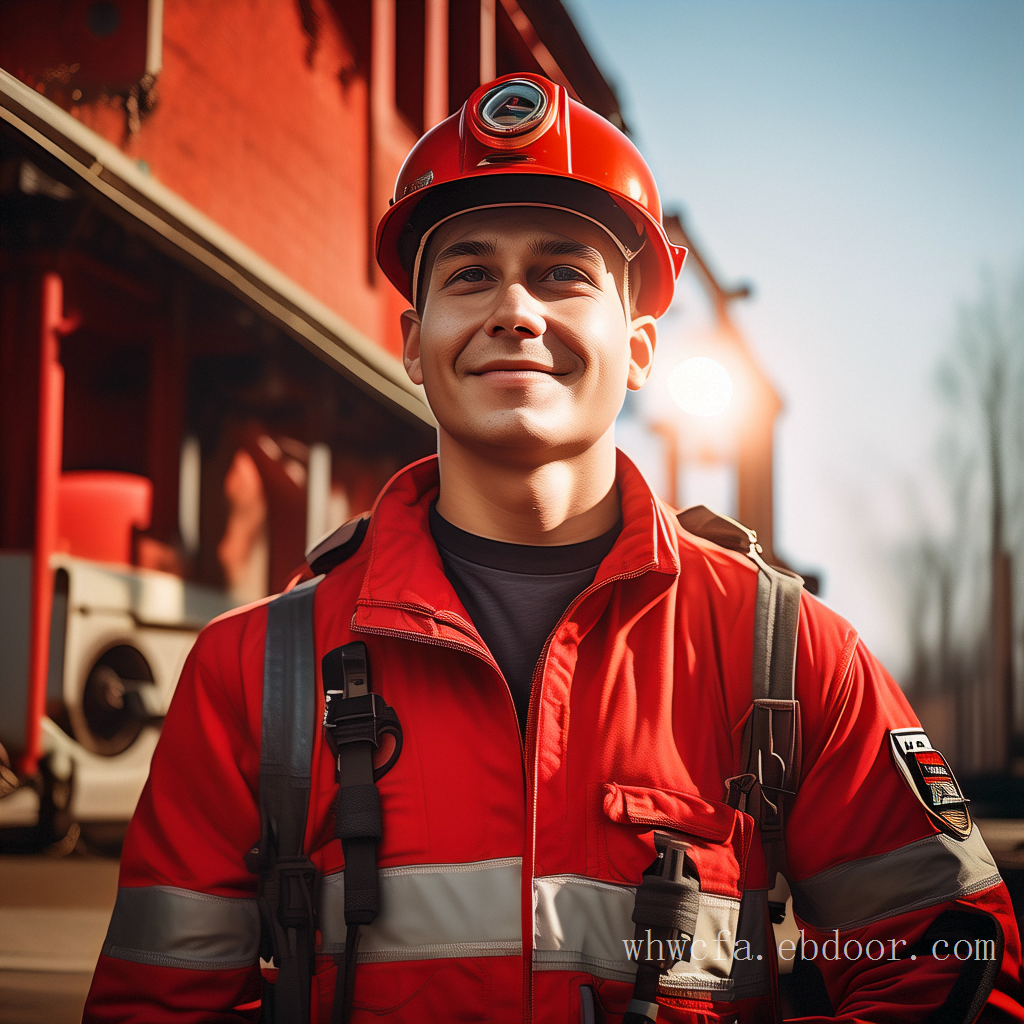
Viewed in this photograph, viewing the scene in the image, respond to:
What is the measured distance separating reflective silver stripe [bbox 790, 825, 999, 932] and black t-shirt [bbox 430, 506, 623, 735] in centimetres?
69

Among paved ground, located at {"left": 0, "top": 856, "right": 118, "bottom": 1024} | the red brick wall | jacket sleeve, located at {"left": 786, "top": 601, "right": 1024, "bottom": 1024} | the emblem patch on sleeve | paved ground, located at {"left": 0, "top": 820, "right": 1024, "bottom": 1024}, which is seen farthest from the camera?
the red brick wall

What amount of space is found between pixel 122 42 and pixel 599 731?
14.8 feet

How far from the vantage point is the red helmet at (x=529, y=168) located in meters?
2.25

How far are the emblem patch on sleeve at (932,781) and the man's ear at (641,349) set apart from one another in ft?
3.42

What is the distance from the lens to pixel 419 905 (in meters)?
1.85

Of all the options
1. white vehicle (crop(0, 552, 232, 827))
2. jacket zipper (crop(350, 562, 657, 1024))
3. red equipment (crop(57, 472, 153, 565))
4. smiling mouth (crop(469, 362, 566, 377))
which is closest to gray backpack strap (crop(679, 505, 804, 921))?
jacket zipper (crop(350, 562, 657, 1024))

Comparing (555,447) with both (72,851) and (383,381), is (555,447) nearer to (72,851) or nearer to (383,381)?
(72,851)

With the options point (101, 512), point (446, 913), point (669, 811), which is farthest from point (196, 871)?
point (101, 512)

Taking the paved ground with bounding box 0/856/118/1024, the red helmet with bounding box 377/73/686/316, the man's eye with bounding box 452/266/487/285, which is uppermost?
the red helmet with bounding box 377/73/686/316

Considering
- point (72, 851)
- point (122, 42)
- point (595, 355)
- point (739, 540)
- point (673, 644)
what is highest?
point (122, 42)

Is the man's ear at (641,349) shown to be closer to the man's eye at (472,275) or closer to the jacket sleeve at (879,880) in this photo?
the man's eye at (472,275)

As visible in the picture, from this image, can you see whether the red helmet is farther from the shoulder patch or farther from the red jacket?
the red jacket

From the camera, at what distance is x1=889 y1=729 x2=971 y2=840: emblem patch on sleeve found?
1889mm

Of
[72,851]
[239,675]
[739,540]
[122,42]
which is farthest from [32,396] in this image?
[739,540]
